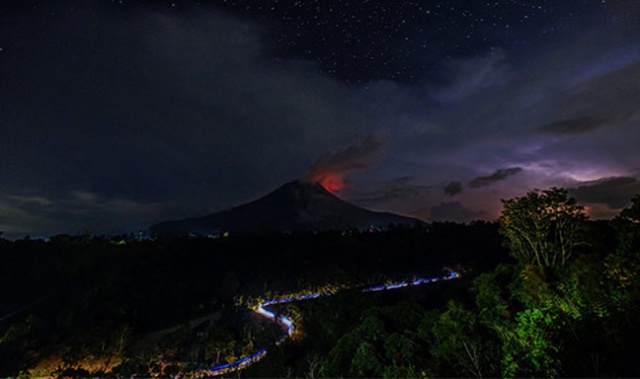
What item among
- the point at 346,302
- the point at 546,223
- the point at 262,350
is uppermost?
the point at 546,223

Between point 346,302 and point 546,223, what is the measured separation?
62.1ft

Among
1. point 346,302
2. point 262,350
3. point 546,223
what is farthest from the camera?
point 262,350

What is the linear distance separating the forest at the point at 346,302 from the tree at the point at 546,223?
3.0 inches

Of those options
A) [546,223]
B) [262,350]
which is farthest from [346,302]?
[546,223]

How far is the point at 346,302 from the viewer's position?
3222 cm

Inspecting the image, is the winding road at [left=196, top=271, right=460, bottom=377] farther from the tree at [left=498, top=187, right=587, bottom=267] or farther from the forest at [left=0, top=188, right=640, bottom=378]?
the tree at [left=498, top=187, right=587, bottom=267]

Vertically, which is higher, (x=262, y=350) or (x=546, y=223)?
(x=546, y=223)

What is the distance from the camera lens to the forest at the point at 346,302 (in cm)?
1152

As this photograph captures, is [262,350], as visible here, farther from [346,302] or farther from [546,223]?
[546,223]

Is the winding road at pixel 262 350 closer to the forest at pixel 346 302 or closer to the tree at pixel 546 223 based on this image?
the forest at pixel 346 302

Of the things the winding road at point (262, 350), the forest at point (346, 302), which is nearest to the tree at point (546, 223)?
the forest at point (346, 302)

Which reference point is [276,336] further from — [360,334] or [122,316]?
[122,316]

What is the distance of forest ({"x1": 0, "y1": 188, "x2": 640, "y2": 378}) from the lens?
1152 cm

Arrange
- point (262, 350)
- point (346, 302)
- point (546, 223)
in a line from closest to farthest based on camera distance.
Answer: point (546, 223) < point (346, 302) < point (262, 350)
